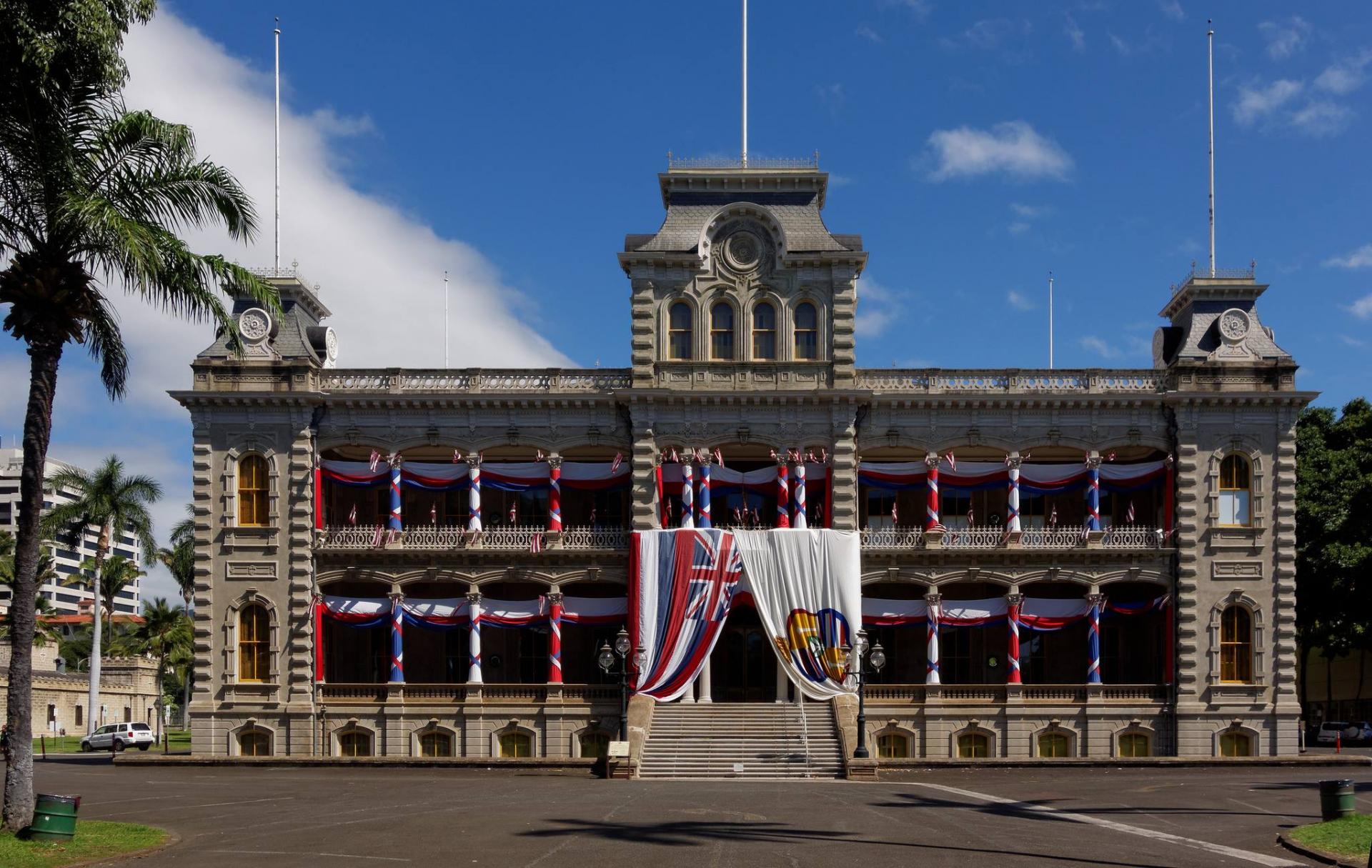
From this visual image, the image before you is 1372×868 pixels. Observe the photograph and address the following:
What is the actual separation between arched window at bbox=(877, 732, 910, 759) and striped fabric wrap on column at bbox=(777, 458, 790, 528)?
7819 millimetres

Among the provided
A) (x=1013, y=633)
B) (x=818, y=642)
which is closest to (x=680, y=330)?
(x=818, y=642)

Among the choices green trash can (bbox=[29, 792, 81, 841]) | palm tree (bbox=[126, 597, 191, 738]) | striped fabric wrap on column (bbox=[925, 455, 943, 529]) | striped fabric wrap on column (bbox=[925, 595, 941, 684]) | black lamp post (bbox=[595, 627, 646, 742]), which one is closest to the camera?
green trash can (bbox=[29, 792, 81, 841])

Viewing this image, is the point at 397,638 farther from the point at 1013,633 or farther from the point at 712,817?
the point at 712,817

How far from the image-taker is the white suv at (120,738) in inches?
2403

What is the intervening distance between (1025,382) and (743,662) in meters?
13.7

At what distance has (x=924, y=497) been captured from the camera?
1884 inches

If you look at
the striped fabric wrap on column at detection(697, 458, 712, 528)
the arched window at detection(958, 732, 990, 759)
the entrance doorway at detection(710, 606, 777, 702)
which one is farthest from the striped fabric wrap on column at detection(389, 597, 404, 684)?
the arched window at detection(958, 732, 990, 759)

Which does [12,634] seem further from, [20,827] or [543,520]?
[543,520]

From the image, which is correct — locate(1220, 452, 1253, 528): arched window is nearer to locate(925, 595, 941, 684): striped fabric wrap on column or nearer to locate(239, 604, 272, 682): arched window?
locate(925, 595, 941, 684): striped fabric wrap on column

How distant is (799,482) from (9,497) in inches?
6519

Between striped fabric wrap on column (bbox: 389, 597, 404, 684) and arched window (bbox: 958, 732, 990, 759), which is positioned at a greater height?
striped fabric wrap on column (bbox: 389, 597, 404, 684)

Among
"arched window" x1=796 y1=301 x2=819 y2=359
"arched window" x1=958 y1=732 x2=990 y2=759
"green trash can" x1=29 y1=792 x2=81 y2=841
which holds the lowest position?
"arched window" x1=958 y1=732 x2=990 y2=759

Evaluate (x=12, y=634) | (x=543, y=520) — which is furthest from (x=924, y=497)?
(x=12, y=634)

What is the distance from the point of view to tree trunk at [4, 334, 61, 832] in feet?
74.3
